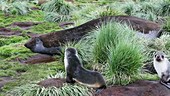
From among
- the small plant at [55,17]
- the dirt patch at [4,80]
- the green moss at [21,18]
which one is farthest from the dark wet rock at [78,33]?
the small plant at [55,17]

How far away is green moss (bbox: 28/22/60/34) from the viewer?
638 inches

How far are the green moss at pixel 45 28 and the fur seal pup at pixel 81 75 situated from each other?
313 inches

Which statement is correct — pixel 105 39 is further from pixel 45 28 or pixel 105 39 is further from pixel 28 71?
pixel 45 28

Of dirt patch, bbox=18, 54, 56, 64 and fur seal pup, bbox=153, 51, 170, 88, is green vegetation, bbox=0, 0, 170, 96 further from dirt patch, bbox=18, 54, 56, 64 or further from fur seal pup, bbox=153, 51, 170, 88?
fur seal pup, bbox=153, 51, 170, 88

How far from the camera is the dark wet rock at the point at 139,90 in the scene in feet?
25.1

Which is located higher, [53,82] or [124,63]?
[124,63]

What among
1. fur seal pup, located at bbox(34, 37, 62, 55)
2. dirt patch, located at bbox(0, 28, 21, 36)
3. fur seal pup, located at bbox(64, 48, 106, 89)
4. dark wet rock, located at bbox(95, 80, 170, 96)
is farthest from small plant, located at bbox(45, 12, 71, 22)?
dark wet rock, located at bbox(95, 80, 170, 96)

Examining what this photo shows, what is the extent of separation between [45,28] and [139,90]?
9445mm

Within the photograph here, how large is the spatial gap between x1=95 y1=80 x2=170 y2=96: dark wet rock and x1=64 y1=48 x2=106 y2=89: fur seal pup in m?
0.19

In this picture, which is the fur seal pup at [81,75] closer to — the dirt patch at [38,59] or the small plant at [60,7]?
the dirt patch at [38,59]

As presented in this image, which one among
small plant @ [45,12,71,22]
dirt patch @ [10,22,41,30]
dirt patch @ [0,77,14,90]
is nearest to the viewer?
dirt patch @ [0,77,14,90]

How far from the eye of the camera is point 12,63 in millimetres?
10586

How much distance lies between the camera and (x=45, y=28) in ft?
54.9

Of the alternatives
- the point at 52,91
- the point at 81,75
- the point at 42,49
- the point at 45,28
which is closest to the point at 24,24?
the point at 45,28
